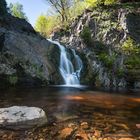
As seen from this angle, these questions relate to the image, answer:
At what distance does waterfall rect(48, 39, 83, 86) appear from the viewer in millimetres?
23031

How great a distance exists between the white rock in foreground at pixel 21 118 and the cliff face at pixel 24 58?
11.0m

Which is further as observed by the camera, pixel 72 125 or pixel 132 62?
pixel 132 62

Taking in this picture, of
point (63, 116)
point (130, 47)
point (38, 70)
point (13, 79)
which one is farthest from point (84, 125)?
point (130, 47)

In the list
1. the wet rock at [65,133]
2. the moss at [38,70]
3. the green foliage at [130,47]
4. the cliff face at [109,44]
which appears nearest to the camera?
the wet rock at [65,133]

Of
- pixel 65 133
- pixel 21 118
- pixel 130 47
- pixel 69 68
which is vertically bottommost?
pixel 65 133

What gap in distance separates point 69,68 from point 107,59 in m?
3.87

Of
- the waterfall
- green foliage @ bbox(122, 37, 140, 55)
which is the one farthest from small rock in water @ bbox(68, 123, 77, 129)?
green foliage @ bbox(122, 37, 140, 55)

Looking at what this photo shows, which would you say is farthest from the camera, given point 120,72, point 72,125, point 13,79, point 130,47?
point 130,47

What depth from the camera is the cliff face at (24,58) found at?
1988 cm

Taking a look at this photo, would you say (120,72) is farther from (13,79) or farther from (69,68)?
(13,79)

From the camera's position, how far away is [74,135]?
23.3 ft

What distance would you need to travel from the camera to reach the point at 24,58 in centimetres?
2138

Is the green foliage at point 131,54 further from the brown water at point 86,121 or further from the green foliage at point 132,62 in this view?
the brown water at point 86,121

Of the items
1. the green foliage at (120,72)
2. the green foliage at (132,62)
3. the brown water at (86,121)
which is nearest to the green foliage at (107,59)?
the green foliage at (120,72)
